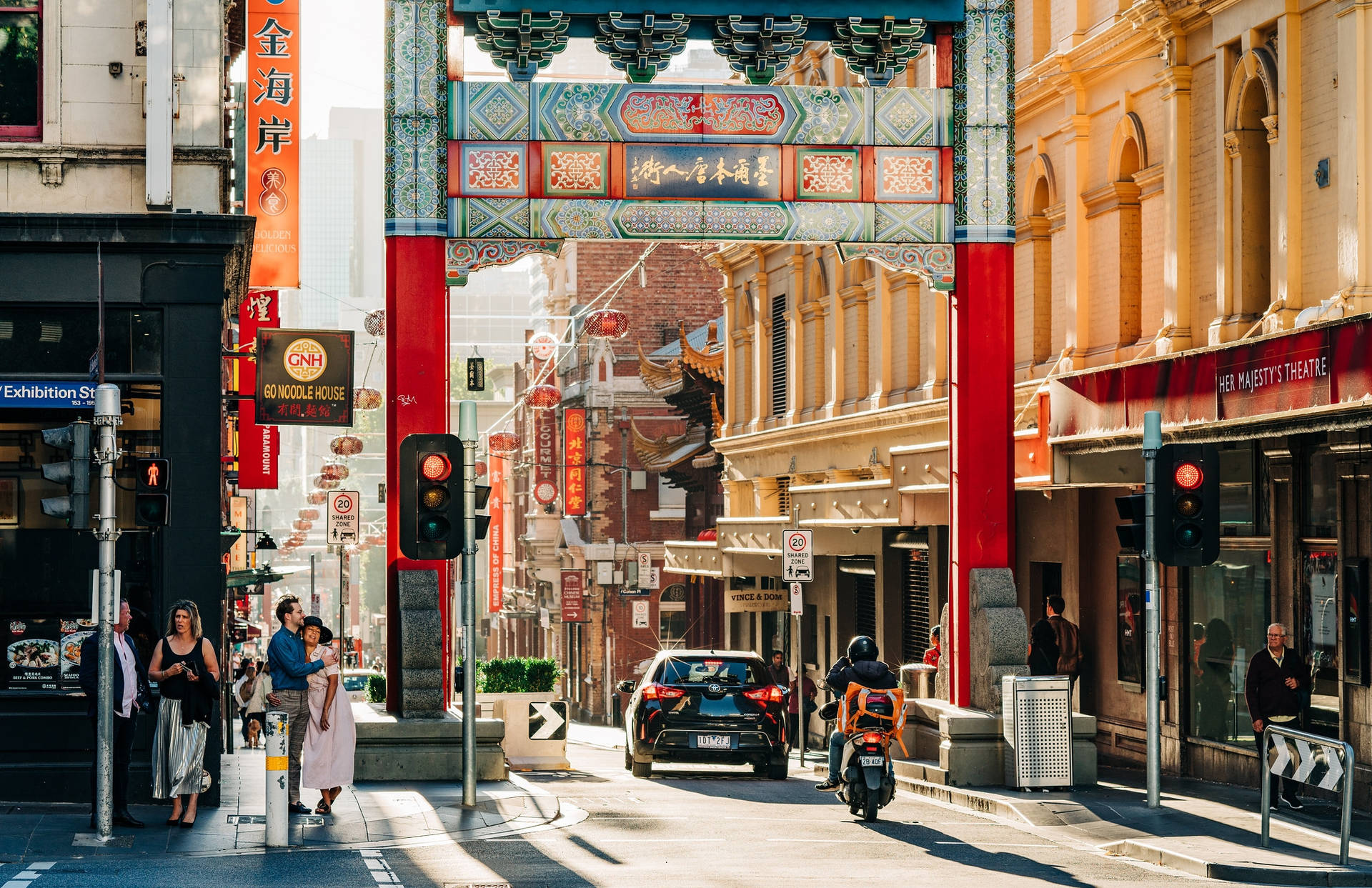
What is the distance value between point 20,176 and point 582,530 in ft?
149

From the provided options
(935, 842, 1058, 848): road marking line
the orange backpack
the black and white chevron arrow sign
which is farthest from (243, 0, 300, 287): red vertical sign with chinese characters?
the black and white chevron arrow sign

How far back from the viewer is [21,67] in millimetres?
17797

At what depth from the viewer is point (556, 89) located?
1955 cm

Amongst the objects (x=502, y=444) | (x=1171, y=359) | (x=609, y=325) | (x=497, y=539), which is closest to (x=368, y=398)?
(x=609, y=325)

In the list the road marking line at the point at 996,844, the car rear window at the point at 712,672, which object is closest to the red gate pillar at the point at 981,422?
the car rear window at the point at 712,672

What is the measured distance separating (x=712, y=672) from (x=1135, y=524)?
21.0 feet

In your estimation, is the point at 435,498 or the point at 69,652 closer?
the point at 435,498

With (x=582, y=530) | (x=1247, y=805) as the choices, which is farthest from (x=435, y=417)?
(x=582, y=530)

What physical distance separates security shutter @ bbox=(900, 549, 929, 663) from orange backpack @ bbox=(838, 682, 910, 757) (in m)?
13.1

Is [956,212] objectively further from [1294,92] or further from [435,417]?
[435,417]

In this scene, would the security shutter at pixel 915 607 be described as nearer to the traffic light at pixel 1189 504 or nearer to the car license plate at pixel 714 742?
the car license plate at pixel 714 742

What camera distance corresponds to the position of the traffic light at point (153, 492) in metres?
15.3

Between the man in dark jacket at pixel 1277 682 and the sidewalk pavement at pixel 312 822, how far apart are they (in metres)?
6.50

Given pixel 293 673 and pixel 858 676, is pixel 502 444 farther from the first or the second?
pixel 293 673
